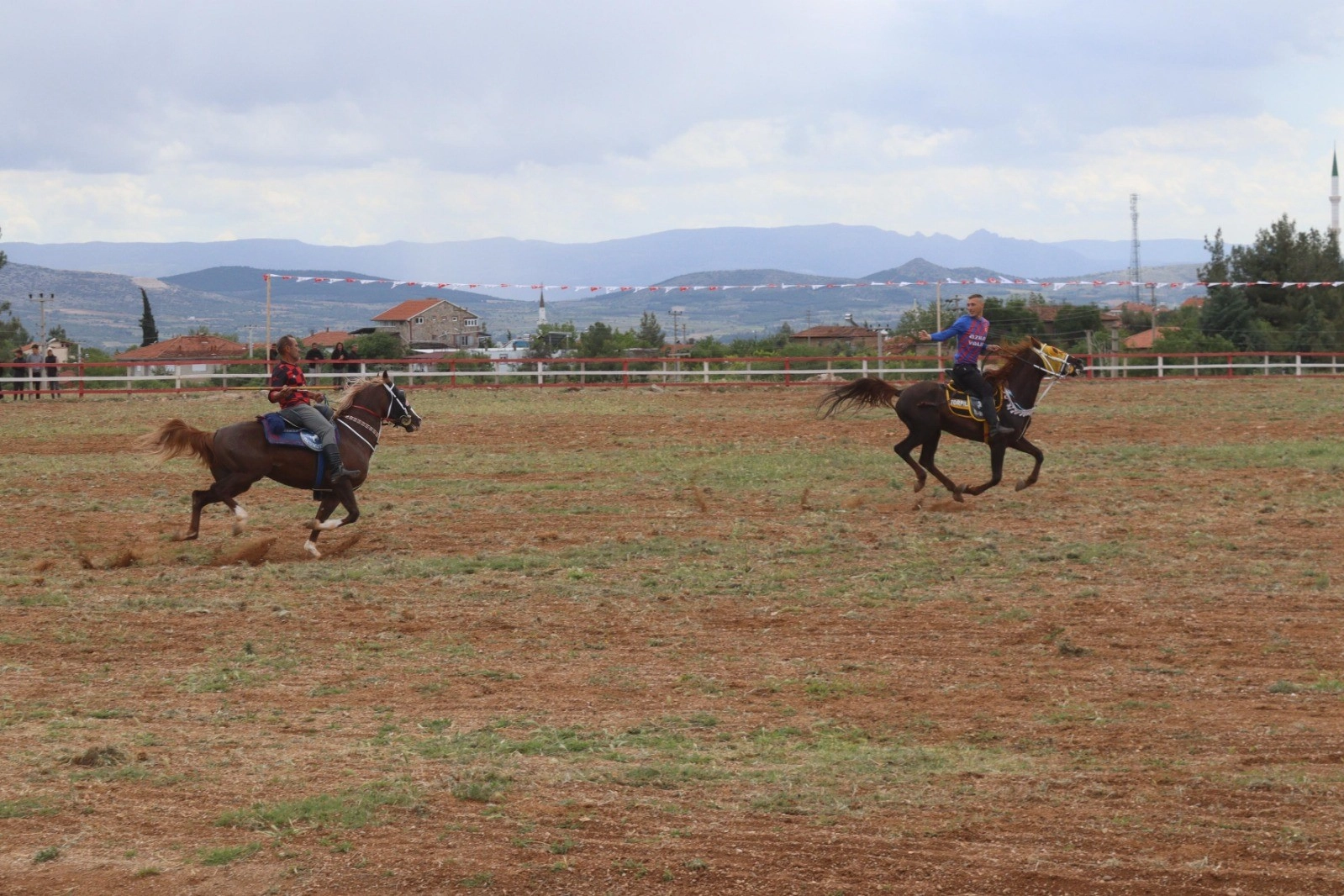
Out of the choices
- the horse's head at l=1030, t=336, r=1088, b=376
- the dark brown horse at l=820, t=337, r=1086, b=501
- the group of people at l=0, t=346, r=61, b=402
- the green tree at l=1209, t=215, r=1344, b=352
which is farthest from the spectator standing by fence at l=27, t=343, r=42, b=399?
the green tree at l=1209, t=215, r=1344, b=352

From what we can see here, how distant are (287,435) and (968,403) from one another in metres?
7.25

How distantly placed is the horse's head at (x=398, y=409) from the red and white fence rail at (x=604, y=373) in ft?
62.9

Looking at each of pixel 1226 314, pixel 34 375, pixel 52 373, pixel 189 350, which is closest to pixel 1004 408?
pixel 34 375

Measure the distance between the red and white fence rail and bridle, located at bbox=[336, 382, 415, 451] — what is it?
19.2 meters

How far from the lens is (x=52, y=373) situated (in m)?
36.2

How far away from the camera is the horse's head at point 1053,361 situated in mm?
15391

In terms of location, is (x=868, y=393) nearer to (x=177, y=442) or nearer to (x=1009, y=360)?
(x=1009, y=360)

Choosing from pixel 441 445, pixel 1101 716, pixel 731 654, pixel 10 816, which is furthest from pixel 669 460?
pixel 10 816

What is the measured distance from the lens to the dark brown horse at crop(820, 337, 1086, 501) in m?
15.2

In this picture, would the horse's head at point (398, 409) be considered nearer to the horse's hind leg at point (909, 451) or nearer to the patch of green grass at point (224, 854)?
the horse's hind leg at point (909, 451)

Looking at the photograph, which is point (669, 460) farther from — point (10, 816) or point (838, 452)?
point (10, 816)

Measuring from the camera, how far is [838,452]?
20.3 m

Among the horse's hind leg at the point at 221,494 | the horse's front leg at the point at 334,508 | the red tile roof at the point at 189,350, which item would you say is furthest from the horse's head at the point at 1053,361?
the red tile roof at the point at 189,350

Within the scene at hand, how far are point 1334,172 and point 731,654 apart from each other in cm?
13148
